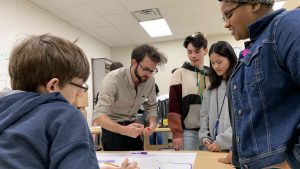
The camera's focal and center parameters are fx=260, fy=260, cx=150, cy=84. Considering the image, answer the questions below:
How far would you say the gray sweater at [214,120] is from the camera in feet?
5.09

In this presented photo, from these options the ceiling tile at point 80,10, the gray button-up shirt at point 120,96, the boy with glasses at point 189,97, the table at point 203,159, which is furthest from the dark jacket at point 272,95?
the ceiling tile at point 80,10

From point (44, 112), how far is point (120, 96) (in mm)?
1361

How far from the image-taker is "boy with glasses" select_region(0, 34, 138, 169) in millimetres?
604

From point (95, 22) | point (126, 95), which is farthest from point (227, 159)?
point (95, 22)

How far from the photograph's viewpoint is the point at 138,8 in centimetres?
425

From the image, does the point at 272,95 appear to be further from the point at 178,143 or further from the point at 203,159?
the point at 178,143

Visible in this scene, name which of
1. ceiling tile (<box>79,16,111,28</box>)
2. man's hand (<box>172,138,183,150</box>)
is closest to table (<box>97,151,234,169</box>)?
man's hand (<box>172,138,183,150</box>)

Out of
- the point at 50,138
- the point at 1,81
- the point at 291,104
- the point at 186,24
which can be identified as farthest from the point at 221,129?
the point at 186,24

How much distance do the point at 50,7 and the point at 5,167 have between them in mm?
3936

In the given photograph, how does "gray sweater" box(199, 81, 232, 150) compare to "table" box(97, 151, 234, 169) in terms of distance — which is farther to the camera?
"gray sweater" box(199, 81, 232, 150)

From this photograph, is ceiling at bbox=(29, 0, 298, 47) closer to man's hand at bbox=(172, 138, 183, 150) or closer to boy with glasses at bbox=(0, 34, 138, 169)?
man's hand at bbox=(172, 138, 183, 150)

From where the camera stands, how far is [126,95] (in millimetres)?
2025

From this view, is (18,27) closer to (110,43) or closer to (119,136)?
(119,136)

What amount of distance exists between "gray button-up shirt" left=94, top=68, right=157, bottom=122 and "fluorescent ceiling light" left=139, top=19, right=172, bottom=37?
3096 millimetres
